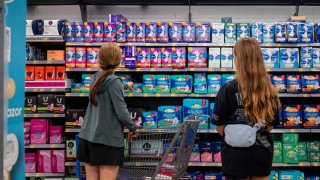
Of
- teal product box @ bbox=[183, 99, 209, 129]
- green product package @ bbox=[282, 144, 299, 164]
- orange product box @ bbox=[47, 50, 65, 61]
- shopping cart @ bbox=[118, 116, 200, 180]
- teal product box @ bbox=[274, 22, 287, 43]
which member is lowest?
green product package @ bbox=[282, 144, 299, 164]

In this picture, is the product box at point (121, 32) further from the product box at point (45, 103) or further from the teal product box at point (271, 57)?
the teal product box at point (271, 57)

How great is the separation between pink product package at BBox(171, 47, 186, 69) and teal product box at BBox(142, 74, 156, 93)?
0.33 metres

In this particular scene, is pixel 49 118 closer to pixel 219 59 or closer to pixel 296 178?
pixel 219 59

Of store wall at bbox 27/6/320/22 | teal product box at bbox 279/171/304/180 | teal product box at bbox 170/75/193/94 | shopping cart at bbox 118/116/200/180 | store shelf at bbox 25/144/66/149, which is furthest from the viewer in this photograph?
store wall at bbox 27/6/320/22

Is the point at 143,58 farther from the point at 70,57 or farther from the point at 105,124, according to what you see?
the point at 105,124

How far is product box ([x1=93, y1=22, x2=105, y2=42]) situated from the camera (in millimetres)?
5582

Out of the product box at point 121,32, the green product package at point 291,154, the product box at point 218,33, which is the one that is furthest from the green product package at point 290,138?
the product box at point 121,32

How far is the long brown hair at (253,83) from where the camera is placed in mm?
2756

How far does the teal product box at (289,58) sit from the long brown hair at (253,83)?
2876 mm

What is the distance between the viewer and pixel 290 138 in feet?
18.0

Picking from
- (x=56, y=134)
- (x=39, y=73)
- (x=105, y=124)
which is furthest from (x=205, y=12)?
(x=105, y=124)

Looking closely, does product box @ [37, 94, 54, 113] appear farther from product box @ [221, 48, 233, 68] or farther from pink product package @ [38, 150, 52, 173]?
product box @ [221, 48, 233, 68]

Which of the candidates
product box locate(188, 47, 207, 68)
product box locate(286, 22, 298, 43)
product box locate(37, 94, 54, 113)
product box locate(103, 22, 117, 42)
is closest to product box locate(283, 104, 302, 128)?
product box locate(286, 22, 298, 43)

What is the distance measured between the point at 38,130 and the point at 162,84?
1800 millimetres
